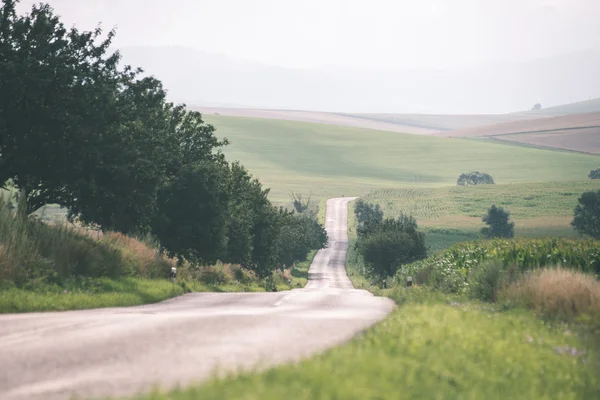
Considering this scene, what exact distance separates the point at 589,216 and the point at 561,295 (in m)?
131

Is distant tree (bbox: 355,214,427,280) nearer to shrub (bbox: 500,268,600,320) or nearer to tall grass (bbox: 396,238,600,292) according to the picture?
tall grass (bbox: 396,238,600,292)

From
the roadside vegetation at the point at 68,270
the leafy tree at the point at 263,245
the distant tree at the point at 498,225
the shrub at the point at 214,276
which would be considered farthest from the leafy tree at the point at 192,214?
the distant tree at the point at 498,225

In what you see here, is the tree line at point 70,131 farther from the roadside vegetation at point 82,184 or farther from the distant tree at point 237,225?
the distant tree at point 237,225

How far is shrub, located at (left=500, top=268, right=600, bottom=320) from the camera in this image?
20.1m

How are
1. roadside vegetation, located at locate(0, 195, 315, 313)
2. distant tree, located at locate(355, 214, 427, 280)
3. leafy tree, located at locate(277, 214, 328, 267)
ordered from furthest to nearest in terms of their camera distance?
leafy tree, located at locate(277, 214, 328, 267) → distant tree, located at locate(355, 214, 427, 280) → roadside vegetation, located at locate(0, 195, 315, 313)

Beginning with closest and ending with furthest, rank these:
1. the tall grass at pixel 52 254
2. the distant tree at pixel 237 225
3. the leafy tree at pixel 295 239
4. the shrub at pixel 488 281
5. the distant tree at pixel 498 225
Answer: the tall grass at pixel 52 254 < the shrub at pixel 488 281 < the distant tree at pixel 237 225 < the leafy tree at pixel 295 239 < the distant tree at pixel 498 225

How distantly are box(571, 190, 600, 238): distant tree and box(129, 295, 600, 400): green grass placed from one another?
134 metres

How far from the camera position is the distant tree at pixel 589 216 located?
143 meters

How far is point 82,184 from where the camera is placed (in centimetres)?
3241

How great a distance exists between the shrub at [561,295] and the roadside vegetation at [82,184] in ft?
36.7

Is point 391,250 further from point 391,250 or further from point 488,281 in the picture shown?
point 488,281

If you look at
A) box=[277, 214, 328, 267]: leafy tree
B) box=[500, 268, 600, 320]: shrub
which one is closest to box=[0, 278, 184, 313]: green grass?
box=[500, 268, 600, 320]: shrub

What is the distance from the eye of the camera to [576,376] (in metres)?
12.0

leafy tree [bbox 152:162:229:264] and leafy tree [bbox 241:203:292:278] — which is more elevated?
leafy tree [bbox 152:162:229:264]
